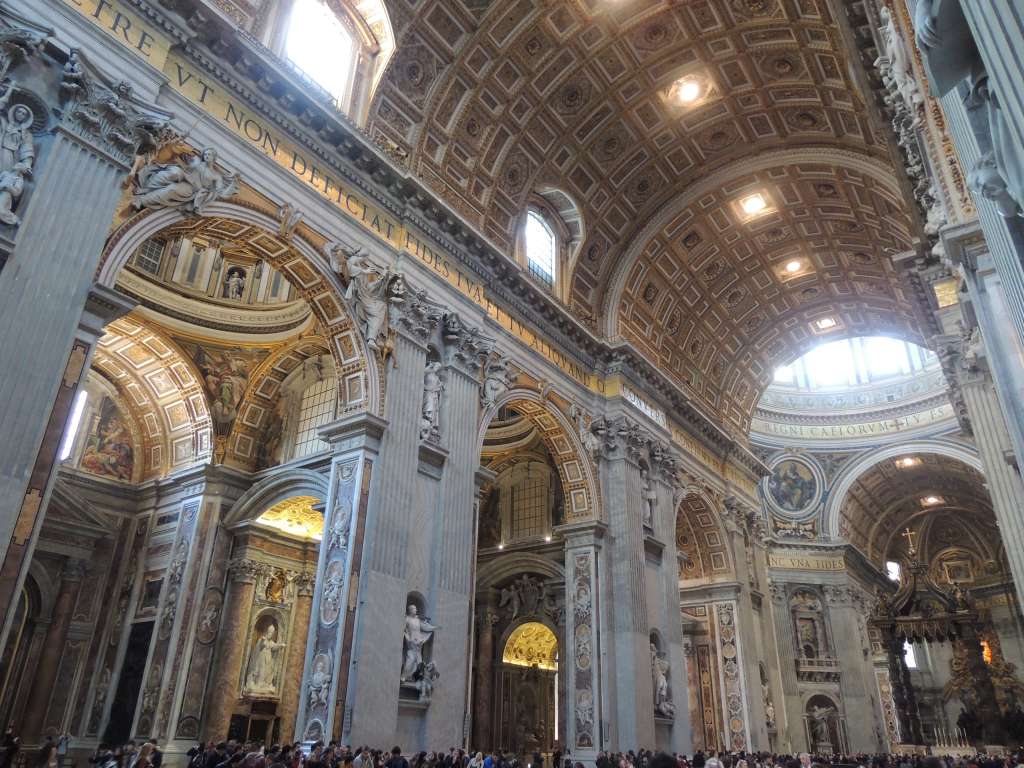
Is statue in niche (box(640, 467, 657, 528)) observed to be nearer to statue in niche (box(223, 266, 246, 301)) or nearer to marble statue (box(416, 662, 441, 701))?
marble statue (box(416, 662, 441, 701))

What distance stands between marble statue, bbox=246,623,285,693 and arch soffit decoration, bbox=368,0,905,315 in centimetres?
954

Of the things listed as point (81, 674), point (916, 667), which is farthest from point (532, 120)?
point (916, 667)

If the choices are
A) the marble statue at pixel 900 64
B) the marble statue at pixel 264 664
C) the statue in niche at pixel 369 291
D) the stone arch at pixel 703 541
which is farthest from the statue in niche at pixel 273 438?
the marble statue at pixel 900 64

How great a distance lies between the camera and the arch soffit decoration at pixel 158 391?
14859 millimetres

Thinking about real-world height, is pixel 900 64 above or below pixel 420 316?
above

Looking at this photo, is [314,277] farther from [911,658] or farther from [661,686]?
[911,658]

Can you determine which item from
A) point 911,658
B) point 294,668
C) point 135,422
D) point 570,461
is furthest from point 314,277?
point 911,658

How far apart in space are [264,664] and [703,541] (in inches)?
511

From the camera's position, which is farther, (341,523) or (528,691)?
(528,691)

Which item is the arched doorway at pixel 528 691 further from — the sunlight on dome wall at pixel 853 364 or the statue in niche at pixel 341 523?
the sunlight on dome wall at pixel 853 364

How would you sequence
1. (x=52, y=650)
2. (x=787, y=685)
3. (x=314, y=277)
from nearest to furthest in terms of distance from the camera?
(x=314, y=277)
(x=52, y=650)
(x=787, y=685)

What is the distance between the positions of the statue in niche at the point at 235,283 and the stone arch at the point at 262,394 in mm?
1676

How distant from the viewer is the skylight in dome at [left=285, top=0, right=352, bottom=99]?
1245 centimetres

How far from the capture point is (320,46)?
1288cm
